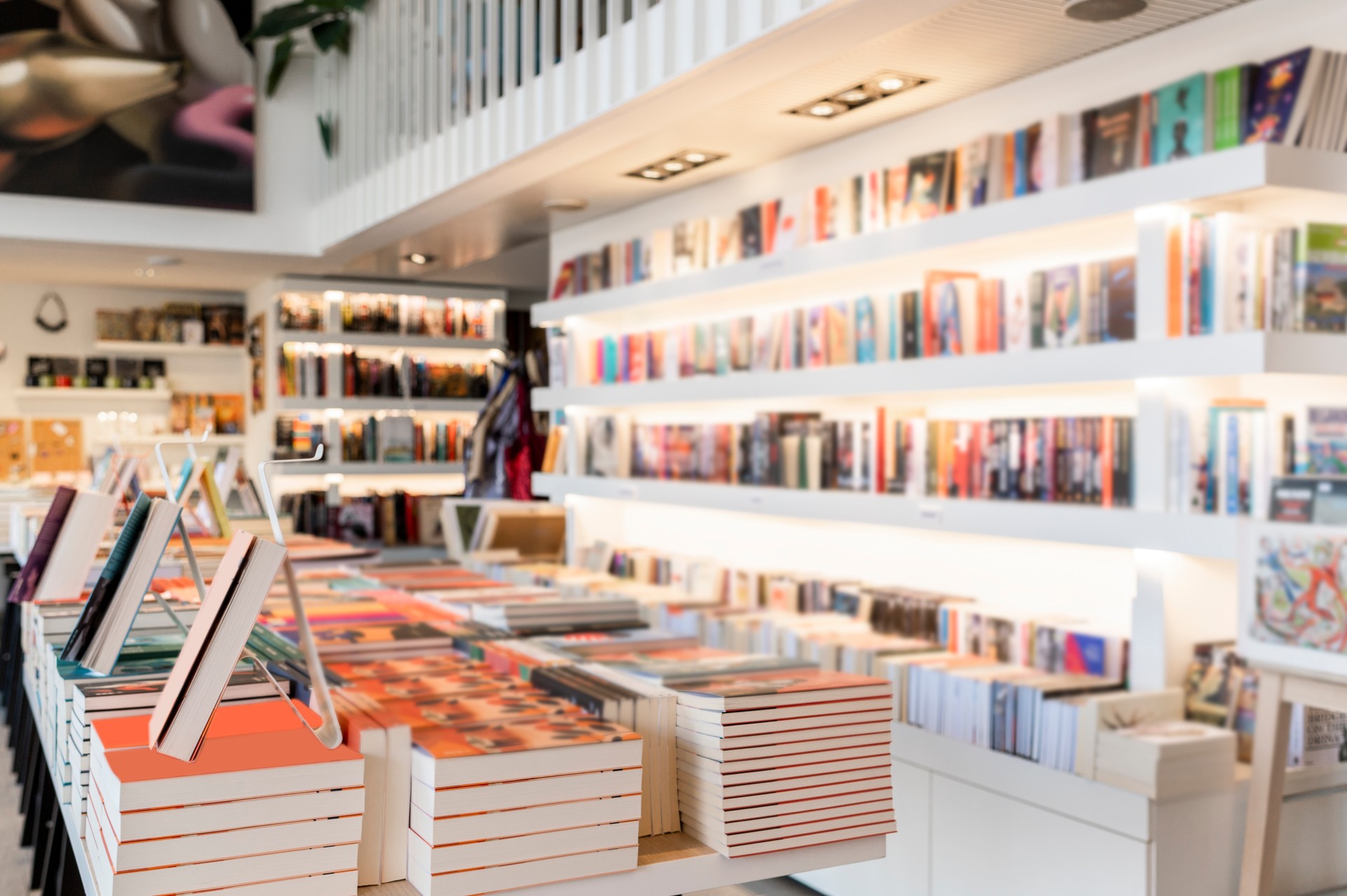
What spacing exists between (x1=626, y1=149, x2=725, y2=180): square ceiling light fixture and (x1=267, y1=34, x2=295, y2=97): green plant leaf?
10.1ft

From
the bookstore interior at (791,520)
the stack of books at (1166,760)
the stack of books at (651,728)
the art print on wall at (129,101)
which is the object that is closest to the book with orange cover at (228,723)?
the bookstore interior at (791,520)

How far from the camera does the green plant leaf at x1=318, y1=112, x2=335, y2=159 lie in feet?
22.0

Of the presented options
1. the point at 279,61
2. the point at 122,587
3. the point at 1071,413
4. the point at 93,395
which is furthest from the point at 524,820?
the point at 93,395

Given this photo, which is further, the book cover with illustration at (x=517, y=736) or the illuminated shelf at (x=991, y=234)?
the illuminated shelf at (x=991, y=234)

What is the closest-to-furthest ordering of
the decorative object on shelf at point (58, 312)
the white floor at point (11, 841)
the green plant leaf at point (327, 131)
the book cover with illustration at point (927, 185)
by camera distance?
1. the white floor at point (11, 841)
2. the book cover with illustration at point (927, 185)
3. the green plant leaf at point (327, 131)
4. the decorative object on shelf at point (58, 312)

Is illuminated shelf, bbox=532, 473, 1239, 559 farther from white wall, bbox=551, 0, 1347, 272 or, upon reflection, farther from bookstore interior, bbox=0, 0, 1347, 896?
white wall, bbox=551, 0, 1347, 272

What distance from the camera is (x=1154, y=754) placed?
8.95ft

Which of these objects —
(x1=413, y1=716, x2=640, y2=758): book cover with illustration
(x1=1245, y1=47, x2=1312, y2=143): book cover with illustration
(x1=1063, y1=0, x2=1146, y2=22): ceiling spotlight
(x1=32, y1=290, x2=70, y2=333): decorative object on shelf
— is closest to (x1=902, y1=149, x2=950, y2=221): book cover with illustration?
(x1=1063, y1=0, x2=1146, y2=22): ceiling spotlight

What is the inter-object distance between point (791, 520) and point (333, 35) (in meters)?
3.68

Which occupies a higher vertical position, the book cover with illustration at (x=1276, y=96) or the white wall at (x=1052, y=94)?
the white wall at (x=1052, y=94)

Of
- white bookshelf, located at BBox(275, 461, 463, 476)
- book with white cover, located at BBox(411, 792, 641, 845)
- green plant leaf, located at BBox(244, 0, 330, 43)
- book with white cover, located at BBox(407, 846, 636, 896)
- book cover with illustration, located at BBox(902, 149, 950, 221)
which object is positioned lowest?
book with white cover, located at BBox(407, 846, 636, 896)

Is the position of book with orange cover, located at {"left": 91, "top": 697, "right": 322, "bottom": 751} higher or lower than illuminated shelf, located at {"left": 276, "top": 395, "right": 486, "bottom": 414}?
lower

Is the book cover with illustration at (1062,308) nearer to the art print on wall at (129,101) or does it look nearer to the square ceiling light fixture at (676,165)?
the square ceiling light fixture at (676,165)

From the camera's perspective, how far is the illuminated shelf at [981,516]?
2.89 meters
